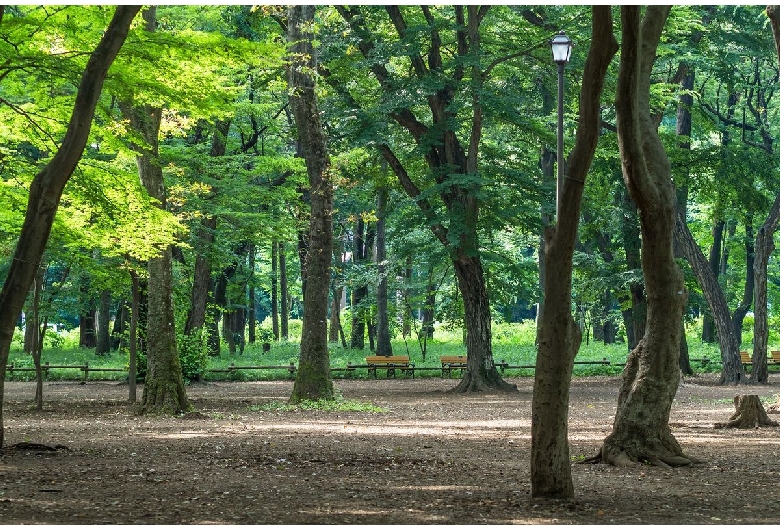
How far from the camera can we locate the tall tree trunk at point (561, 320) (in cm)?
853

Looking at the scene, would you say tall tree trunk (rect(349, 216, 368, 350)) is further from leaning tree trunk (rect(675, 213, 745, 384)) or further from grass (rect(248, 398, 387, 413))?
grass (rect(248, 398, 387, 413))

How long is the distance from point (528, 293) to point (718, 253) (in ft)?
63.8

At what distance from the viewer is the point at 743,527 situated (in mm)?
7406

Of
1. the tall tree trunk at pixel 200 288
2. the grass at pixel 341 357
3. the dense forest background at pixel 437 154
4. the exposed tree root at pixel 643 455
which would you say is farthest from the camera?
the grass at pixel 341 357

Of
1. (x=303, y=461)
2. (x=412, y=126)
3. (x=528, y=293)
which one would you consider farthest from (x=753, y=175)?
(x=303, y=461)

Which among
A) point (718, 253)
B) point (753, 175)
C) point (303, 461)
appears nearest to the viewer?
point (303, 461)

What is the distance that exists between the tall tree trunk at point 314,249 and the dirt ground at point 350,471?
1316mm

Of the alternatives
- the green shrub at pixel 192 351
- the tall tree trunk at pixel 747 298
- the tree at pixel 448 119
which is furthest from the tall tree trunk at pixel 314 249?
the tall tree trunk at pixel 747 298

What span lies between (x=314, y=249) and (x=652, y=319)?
1030cm

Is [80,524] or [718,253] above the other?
[718,253]

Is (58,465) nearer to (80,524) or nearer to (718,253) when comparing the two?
(80,524)

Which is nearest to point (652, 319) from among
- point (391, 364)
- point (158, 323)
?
point (158, 323)

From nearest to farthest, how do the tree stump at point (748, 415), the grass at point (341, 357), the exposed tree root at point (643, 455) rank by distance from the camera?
the exposed tree root at point (643, 455) < the tree stump at point (748, 415) < the grass at point (341, 357)

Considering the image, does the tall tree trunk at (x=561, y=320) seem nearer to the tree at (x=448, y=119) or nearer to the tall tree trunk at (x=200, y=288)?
the tree at (x=448, y=119)
